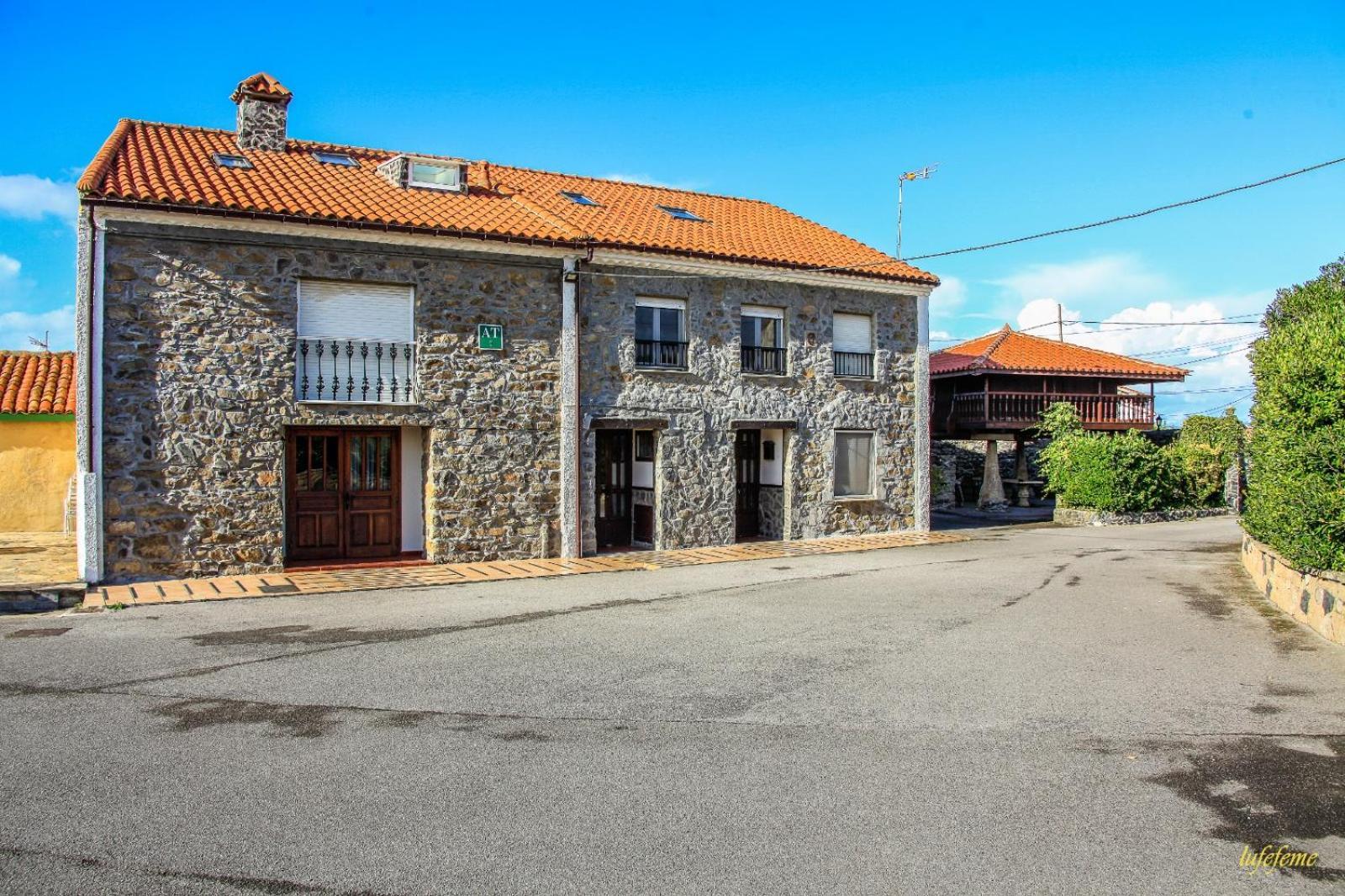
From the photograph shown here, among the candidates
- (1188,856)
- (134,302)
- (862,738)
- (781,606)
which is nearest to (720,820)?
(862,738)

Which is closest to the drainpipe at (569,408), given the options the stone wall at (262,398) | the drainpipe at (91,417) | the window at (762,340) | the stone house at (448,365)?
the stone house at (448,365)

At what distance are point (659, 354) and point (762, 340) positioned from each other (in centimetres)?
225

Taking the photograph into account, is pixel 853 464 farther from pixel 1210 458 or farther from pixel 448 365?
pixel 1210 458

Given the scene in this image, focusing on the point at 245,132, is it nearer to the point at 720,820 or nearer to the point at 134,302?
the point at 134,302

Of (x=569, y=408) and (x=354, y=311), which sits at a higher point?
(x=354, y=311)

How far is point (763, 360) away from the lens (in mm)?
17641

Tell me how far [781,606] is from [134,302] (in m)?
8.91

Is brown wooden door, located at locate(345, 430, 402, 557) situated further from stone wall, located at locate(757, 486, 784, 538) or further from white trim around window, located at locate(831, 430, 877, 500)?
white trim around window, located at locate(831, 430, 877, 500)

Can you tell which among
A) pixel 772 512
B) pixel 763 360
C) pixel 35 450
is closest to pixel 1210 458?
pixel 772 512

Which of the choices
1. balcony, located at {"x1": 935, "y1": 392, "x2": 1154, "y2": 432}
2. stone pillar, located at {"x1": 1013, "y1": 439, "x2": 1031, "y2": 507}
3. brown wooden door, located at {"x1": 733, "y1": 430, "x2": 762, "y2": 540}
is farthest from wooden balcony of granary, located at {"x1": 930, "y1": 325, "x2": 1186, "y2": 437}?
brown wooden door, located at {"x1": 733, "y1": 430, "x2": 762, "y2": 540}

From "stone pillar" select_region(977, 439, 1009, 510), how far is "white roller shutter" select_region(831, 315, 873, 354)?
9.66 meters

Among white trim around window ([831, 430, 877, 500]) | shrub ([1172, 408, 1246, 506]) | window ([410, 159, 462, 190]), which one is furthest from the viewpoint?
shrub ([1172, 408, 1246, 506])

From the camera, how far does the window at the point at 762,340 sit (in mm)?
17453

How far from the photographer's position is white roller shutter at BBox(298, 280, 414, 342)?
13602 mm
